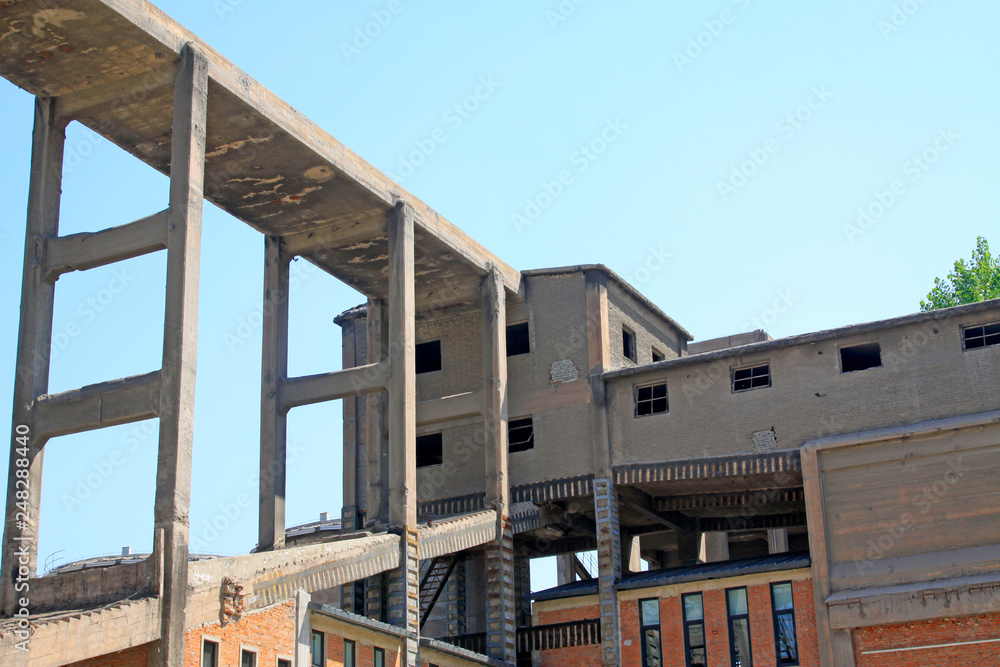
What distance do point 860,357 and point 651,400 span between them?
5.47 metres

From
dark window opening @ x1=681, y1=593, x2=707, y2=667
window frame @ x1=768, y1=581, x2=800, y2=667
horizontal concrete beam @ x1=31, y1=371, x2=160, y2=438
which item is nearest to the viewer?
horizontal concrete beam @ x1=31, y1=371, x2=160, y2=438

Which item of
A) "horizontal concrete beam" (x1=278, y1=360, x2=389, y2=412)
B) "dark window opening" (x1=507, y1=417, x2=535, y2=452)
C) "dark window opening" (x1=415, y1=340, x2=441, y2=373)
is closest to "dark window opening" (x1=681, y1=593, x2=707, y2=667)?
"dark window opening" (x1=507, y1=417, x2=535, y2=452)

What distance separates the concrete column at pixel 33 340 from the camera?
22422 millimetres

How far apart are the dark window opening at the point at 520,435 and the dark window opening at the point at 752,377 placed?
19.2ft

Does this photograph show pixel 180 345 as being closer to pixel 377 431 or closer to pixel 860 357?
pixel 377 431

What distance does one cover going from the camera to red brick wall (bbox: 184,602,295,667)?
834 inches

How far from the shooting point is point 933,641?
26.7m

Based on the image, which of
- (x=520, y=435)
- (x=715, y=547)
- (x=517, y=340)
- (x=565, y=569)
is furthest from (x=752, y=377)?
(x=565, y=569)

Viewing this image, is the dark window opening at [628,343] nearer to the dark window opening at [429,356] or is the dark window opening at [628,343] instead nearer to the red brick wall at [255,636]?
the dark window opening at [429,356]

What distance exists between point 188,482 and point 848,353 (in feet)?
55.5

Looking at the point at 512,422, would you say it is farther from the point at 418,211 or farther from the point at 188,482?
the point at 188,482

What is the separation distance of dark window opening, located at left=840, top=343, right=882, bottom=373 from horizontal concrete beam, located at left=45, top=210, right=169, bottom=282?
16691mm

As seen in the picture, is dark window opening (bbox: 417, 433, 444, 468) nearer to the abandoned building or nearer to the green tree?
the abandoned building

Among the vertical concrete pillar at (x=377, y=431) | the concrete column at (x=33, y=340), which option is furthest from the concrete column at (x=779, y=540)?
the concrete column at (x=33, y=340)
